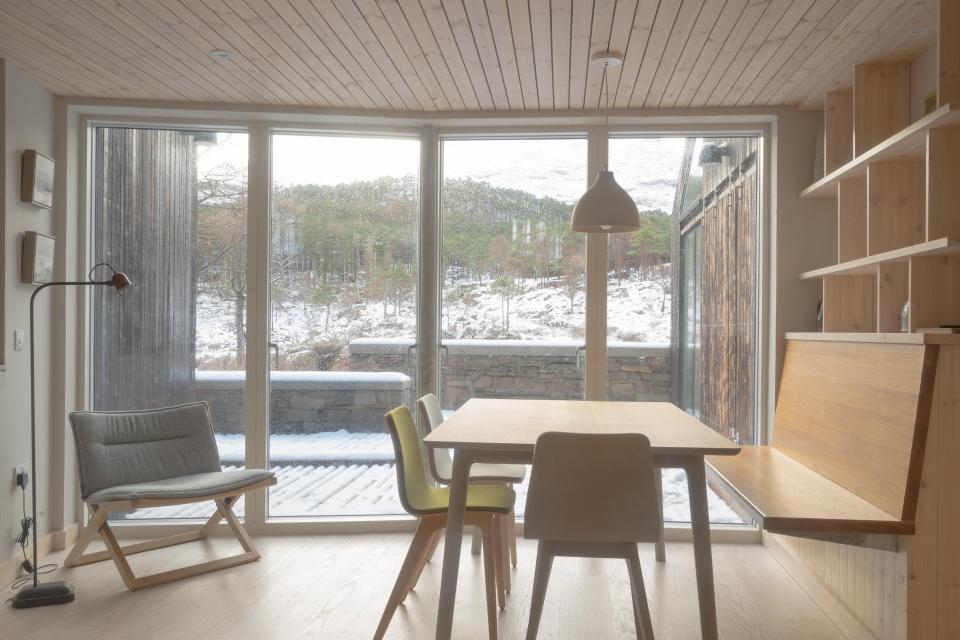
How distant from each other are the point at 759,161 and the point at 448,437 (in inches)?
115

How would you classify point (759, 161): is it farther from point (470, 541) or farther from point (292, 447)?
point (292, 447)

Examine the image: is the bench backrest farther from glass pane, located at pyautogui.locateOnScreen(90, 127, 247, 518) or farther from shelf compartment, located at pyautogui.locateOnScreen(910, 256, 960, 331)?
glass pane, located at pyautogui.locateOnScreen(90, 127, 247, 518)

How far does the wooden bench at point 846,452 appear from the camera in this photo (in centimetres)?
264

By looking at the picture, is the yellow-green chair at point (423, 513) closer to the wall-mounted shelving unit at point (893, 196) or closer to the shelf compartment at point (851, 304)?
the wall-mounted shelving unit at point (893, 196)

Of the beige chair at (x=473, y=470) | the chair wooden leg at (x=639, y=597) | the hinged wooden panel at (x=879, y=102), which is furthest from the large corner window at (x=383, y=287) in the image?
the chair wooden leg at (x=639, y=597)

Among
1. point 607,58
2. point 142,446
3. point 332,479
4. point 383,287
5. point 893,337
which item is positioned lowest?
point 332,479

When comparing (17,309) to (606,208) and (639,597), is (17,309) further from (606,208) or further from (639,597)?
(639,597)

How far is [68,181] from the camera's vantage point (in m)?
4.32

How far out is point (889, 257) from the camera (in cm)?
309

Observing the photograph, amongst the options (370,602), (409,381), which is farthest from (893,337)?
(409,381)

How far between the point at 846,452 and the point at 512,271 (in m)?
2.23

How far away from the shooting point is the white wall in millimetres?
3736

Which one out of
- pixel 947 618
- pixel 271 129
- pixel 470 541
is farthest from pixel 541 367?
pixel 947 618

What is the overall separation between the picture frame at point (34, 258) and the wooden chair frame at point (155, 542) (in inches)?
49.8
